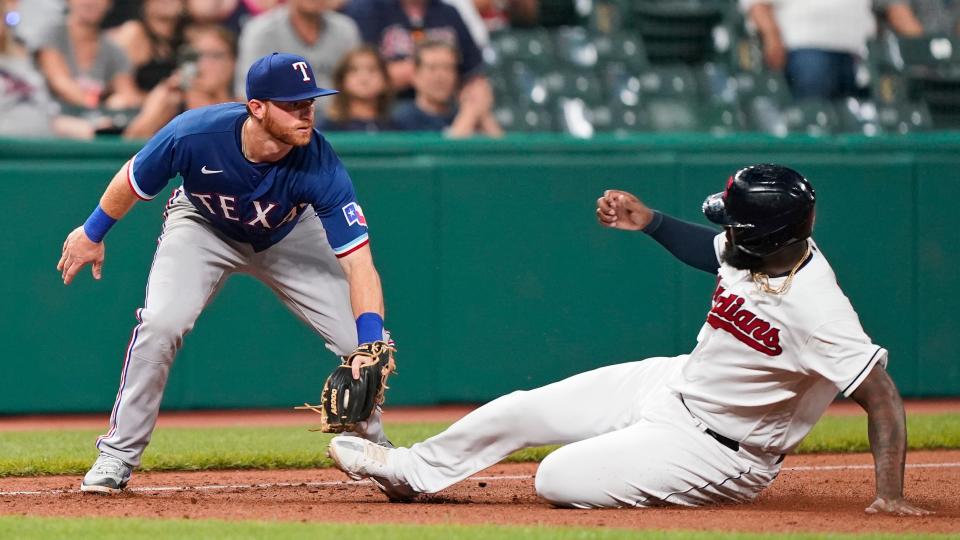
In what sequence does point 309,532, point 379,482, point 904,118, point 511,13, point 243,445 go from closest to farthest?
point 309,532 → point 379,482 → point 243,445 → point 904,118 → point 511,13

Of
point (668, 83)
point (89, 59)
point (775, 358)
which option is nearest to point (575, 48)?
point (668, 83)

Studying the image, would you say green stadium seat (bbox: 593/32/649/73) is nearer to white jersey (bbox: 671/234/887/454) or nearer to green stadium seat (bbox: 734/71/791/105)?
green stadium seat (bbox: 734/71/791/105)

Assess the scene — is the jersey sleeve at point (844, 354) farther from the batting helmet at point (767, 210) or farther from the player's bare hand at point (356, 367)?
the player's bare hand at point (356, 367)

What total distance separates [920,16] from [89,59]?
6.05 metres

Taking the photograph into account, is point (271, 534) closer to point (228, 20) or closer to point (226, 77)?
point (226, 77)

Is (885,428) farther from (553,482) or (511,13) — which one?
(511,13)

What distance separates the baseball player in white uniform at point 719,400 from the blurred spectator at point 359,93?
3.90 metres

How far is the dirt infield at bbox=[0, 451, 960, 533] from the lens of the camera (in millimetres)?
4344

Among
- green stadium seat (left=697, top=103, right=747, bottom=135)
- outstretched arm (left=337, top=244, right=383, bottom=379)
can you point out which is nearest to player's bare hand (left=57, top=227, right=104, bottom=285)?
outstretched arm (left=337, top=244, right=383, bottom=379)

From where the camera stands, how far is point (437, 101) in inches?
347

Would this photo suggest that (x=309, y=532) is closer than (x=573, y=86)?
Yes

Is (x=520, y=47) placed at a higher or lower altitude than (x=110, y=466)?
higher

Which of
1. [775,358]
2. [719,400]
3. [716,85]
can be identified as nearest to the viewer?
[775,358]

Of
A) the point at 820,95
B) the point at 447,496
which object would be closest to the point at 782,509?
the point at 447,496
